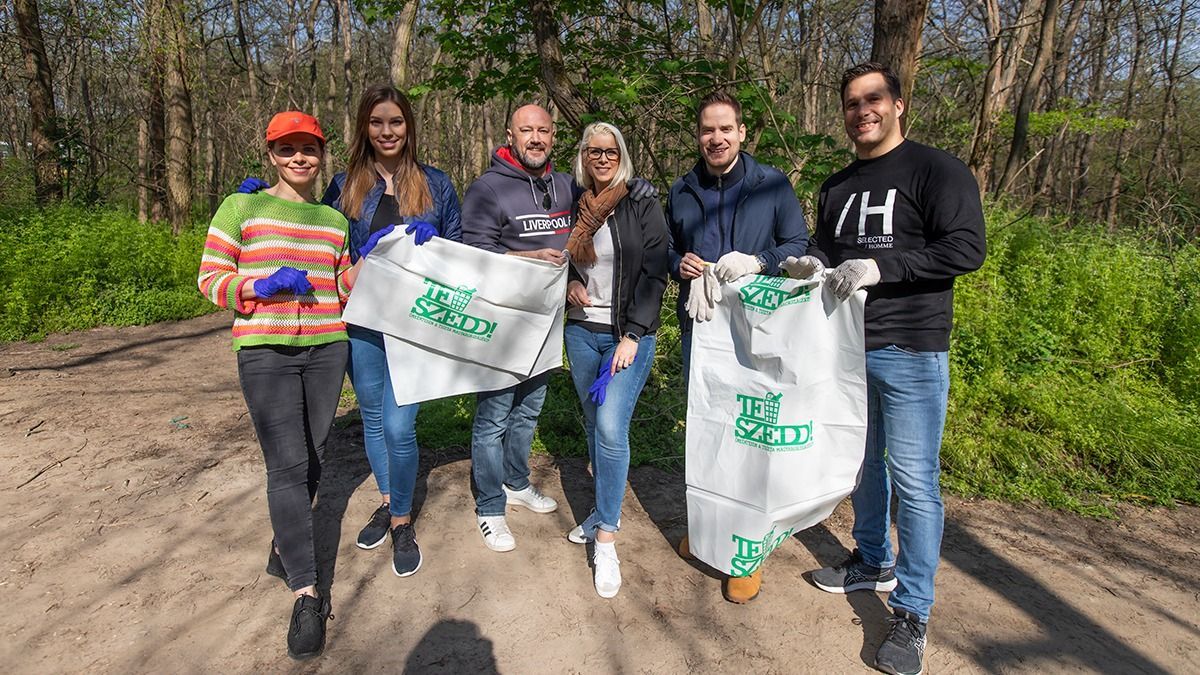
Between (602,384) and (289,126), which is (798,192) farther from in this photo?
(289,126)

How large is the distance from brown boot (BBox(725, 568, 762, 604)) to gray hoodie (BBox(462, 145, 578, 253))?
1.63 meters

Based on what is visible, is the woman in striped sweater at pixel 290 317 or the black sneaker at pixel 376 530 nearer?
the woman in striped sweater at pixel 290 317

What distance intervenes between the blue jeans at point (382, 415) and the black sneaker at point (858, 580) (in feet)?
6.24

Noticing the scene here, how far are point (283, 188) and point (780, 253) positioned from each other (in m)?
1.95

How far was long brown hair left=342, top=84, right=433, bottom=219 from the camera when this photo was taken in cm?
270

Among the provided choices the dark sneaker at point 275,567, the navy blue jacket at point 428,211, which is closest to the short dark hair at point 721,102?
the navy blue jacket at point 428,211

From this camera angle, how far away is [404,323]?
2730 mm

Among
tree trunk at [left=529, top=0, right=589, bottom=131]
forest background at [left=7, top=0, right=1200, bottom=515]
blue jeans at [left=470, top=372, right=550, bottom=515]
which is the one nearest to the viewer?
blue jeans at [left=470, top=372, right=550, bottom=515]

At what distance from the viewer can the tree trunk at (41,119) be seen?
968 centimetres

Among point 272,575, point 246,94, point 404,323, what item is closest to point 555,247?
point 404,323

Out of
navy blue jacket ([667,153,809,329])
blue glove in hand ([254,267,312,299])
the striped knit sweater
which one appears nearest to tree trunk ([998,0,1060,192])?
navy blue jacket ([667,153,809,329])

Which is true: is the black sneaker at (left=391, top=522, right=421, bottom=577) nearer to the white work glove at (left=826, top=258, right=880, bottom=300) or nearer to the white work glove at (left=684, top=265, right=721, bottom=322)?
the white work glove at (left=684, top=265, right=721, bottom=322)

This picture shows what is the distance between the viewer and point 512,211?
2807mm

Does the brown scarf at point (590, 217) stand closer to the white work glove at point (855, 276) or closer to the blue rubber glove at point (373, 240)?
the blue rubber glove at point (373, 240)
